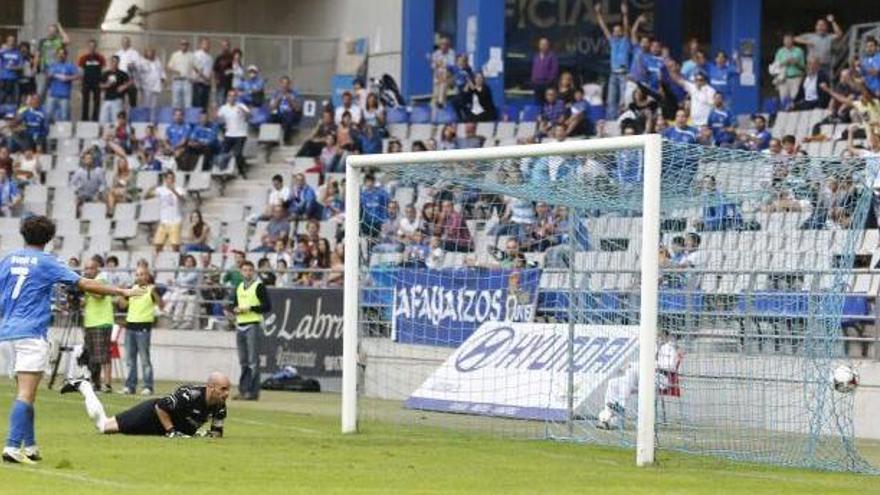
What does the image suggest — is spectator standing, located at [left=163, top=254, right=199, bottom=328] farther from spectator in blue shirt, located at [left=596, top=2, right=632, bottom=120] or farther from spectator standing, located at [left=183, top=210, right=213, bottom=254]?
spectator in blue shirt, located at [left=596, top=2, right=632, bottom=120]

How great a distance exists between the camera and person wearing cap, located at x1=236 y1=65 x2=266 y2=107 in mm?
39250

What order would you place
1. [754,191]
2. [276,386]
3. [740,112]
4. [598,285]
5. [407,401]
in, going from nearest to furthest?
1. [754,191]
2. [598,285]
3. [407,401]
4. [276,386]
5. [740,112]

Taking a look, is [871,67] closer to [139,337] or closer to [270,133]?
[139,337]

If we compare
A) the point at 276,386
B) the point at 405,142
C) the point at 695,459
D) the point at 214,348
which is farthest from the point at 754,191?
the point at 405,142

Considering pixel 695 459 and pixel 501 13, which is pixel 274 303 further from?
pixel 695 459

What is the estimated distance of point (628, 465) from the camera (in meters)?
17.9

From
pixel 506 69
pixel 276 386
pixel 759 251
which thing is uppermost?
pixel 506 69

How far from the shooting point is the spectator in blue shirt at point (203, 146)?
38438mm

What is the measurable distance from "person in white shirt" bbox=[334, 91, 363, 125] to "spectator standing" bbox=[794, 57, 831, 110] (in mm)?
8409

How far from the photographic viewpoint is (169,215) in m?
36.3

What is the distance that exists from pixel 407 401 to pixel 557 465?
7.01 meters

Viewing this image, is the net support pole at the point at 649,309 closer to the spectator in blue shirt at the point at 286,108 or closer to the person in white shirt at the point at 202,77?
the spectator in blue shirt at the point at 286,108

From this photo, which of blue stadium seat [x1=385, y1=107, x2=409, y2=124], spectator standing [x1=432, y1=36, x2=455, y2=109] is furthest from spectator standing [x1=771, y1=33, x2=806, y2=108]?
blue stadium seat [x1=385, y1=107, x2=409, y2=124]

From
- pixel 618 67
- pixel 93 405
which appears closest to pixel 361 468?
pixel 93 405
